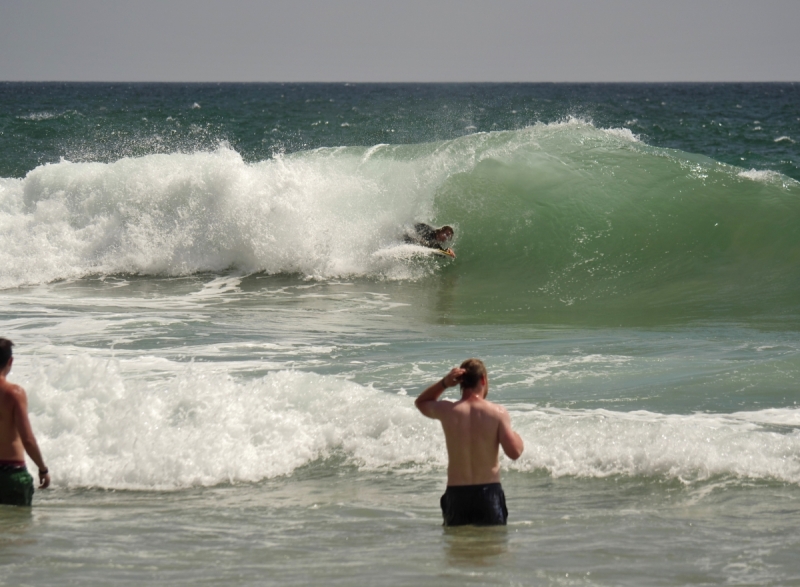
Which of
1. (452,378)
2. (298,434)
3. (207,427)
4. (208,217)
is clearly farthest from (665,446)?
(208,217)

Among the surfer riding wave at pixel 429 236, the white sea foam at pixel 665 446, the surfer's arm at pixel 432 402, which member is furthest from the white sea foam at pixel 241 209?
the surfer's arm at pixel 432 402

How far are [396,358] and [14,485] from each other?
415cm

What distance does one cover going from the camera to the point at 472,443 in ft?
15.6

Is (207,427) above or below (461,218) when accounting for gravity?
below

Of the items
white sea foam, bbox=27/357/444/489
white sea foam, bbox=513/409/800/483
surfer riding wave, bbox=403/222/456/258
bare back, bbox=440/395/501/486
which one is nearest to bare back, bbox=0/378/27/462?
white sea foam, bbox=27/357/444/489

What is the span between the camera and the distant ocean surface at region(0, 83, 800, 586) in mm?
4789

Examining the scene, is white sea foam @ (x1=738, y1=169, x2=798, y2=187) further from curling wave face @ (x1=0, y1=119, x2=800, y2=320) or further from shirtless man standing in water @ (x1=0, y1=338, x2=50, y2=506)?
shirtless man standing in water @ (x1=0, y1=338, x2=50, y2=506)

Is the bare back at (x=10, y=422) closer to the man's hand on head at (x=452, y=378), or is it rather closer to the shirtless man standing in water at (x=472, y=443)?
the shirtless man standing in water at (x=472, y=443)

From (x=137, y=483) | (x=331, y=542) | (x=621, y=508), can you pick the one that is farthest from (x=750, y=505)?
(x=137, y=483)

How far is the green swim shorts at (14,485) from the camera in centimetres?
513

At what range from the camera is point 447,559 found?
A: 4469 millimetres

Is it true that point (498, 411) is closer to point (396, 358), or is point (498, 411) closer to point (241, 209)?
point (396, 358)

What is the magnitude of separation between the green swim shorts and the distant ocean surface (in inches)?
3.5

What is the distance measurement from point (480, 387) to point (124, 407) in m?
3.10
